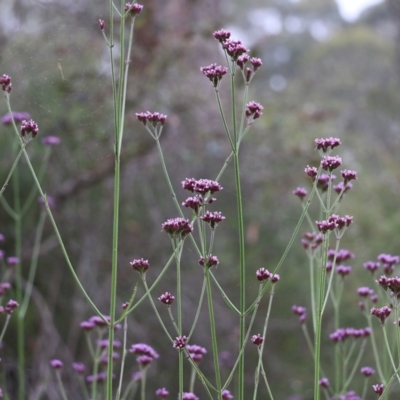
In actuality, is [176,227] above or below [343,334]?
above

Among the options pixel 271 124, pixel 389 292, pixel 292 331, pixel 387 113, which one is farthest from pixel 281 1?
pixel 389 292

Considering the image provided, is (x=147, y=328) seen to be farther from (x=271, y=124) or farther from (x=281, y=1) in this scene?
(x=281, y=1)

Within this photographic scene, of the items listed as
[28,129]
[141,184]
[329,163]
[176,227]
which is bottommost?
[176,227]

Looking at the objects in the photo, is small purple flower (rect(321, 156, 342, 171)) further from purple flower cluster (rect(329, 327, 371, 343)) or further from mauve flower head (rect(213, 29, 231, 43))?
purple flower cluster (rect(329, 327, 371, 343))

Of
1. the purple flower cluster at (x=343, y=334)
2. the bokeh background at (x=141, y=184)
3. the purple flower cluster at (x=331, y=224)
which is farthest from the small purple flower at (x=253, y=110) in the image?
the bokeh background at (x=141, y=184)

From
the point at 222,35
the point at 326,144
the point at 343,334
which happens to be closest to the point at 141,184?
the point at 343,334

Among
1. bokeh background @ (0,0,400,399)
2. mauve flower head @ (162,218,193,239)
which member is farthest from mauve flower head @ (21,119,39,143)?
bokeh background @ (0,0,400,399)

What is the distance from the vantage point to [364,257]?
5.91 meters

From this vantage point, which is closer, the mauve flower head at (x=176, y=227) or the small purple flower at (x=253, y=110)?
the mauve flower head at (x=176, y=227)

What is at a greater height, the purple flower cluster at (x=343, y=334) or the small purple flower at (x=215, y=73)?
the small purple flower at (x=215, y=73)

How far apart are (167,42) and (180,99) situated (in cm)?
59

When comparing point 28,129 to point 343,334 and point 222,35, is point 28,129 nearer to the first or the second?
point 222,35

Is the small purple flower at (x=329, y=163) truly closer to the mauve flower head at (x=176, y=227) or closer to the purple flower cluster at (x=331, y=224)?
the purple flower cluster at (x=331, y=224)

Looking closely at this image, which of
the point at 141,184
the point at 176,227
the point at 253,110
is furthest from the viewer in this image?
the point at 141,184
